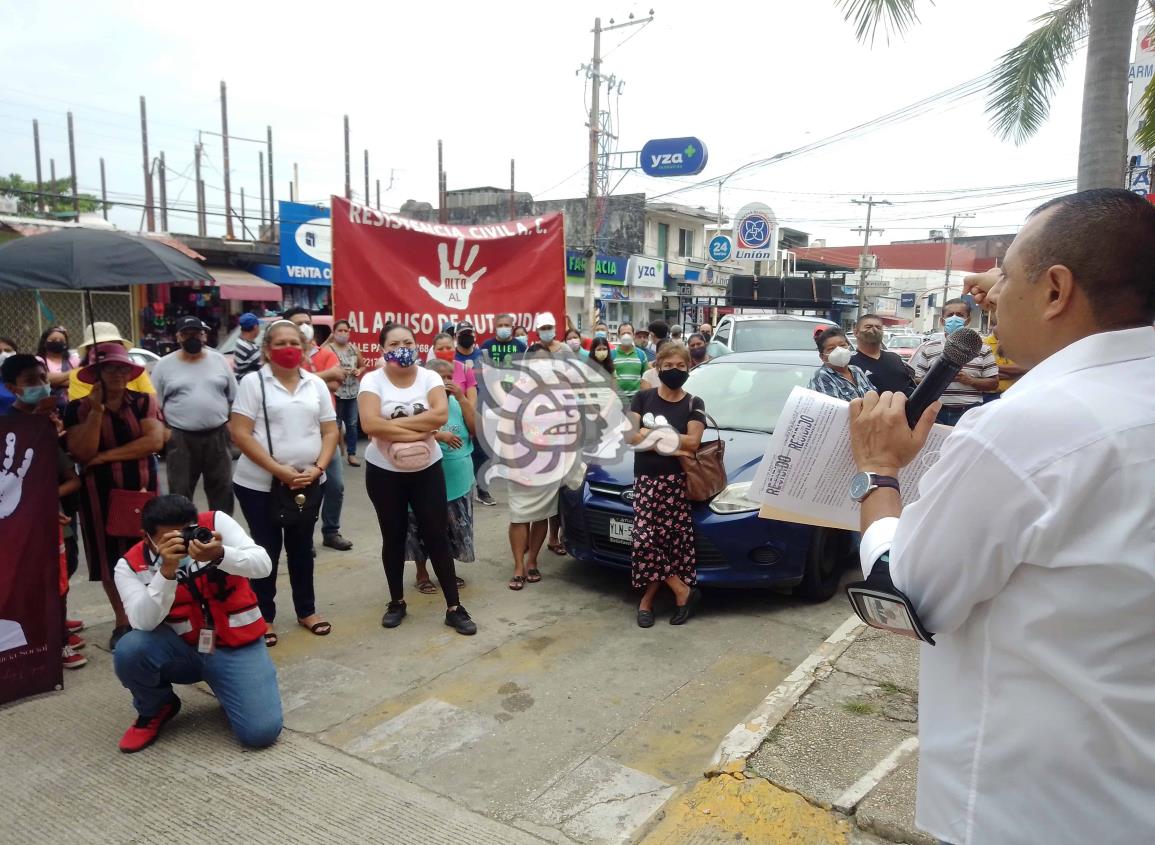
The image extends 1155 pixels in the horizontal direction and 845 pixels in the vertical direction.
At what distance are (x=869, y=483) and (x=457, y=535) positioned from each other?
4.26 m

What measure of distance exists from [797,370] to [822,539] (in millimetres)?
1635

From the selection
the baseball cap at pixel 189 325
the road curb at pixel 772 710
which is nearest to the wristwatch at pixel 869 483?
the road curb at pixel 772 710

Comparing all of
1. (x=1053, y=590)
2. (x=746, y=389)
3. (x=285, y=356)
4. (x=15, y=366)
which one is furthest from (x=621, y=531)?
(x=1053, y=590)

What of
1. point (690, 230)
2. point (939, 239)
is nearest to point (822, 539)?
point (690, 230)

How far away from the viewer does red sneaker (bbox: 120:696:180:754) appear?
11.3 ft

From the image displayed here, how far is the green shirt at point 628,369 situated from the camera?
8.99 m

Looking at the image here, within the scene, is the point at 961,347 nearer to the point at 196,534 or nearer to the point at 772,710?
the point at 772,710

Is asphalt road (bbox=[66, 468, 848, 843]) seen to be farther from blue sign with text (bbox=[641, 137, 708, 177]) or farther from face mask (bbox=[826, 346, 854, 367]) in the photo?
blue sign with text (bbox=[641, 137, 708, 177])

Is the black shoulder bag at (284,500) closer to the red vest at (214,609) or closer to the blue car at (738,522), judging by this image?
the red vest at (214,609)

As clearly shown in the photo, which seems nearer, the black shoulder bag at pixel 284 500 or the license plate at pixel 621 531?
the black shoulder bag at pixel 284 500

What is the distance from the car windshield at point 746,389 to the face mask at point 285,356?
294 centimetres

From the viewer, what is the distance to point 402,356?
15.9 ft

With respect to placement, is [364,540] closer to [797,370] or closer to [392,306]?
[392,306]

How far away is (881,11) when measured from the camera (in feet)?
20.2
